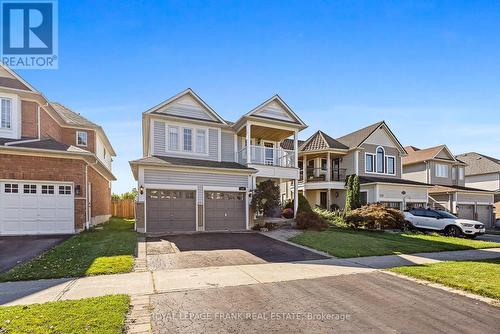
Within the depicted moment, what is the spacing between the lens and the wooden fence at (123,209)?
29.8m

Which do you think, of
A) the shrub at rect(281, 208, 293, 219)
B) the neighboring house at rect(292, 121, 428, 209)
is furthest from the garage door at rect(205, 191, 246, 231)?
the neighboring house at rect(292, 121, 428, 209)

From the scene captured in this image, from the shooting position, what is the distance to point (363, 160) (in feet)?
87.1

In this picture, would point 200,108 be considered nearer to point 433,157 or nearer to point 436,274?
point 436,274

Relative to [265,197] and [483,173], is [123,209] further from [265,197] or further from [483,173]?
[483,173]

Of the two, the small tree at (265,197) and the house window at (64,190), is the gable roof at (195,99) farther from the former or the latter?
the house window at (64,190)

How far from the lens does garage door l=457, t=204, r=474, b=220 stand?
2855 centimetres

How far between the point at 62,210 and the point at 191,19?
10.6 metres

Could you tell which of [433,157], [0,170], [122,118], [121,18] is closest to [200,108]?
[122,118]

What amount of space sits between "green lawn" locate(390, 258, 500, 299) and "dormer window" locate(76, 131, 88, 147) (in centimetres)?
2199

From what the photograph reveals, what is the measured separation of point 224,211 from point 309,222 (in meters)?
5.01

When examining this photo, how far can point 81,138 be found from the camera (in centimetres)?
2244

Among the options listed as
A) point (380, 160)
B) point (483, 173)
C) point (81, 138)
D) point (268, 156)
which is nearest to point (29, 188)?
point (81, 138)

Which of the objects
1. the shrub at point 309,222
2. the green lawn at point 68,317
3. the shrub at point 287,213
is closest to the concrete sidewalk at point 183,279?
the green lawn at point 68,317

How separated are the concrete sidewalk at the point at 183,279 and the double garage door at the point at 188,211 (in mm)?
7838
